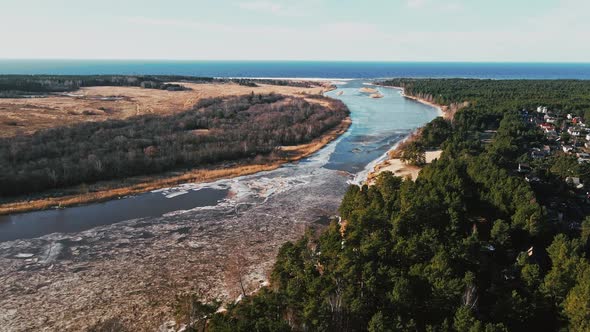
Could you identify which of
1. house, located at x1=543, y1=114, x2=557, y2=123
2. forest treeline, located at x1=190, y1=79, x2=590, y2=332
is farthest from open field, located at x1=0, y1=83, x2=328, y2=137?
A: house, located at x1=543, y1=114, x2=557, y2=123

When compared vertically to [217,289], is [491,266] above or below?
above

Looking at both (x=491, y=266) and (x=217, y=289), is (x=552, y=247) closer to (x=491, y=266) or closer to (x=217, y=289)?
(x=491, y=266)

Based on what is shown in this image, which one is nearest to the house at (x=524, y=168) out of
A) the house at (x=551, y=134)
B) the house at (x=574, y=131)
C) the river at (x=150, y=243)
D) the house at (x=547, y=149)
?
the house at (x=547, y=149)

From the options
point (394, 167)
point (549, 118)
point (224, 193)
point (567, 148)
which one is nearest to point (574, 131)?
point (549, 118)

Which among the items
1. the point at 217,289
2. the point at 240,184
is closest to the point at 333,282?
the point at 217,289

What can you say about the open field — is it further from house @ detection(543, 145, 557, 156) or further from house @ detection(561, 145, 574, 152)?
house @ detection(561, 145, 574, 152)

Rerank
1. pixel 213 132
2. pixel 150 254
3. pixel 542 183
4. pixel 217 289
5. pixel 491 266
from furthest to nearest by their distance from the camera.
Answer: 1. pixel 213 132
2. pixel 542 183
3. pixel 150 254
4. pixel 217 289
5. pixel 491 266

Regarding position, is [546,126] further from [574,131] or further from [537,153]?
[537,153]

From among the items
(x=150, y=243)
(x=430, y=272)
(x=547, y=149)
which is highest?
(x=547, y=149)
